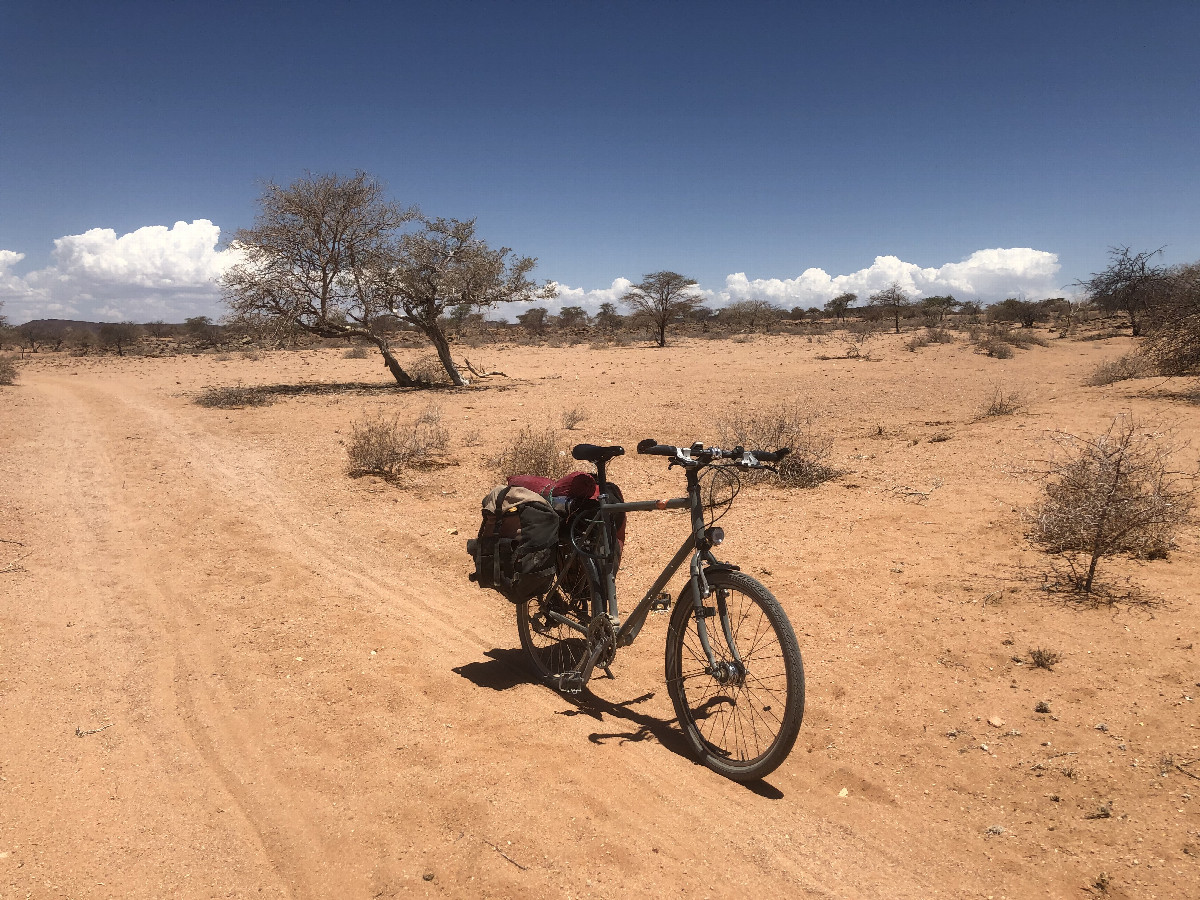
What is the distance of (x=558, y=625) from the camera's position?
373cm

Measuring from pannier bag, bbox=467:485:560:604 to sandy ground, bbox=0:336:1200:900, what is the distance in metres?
0.71

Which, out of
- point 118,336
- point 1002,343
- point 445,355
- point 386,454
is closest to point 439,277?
point 445,355

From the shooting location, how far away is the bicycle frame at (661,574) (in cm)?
288

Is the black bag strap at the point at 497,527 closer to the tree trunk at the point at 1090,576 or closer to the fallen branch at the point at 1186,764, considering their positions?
the fallen branch at the point at 1186,764

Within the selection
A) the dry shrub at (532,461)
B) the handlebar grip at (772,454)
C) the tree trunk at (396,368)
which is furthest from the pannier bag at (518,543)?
the tree trunk at (396,368)

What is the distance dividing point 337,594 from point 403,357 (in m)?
32.0

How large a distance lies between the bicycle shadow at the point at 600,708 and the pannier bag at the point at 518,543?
0.69 m

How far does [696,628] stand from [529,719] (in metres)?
1.06

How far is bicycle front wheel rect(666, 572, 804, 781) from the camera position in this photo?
265 cm

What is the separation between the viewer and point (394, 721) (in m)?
3.42

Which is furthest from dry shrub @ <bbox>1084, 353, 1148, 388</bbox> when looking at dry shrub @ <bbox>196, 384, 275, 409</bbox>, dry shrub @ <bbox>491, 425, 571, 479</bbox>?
dry shrub @ <bbox>196, 384, 275, 409</bbox>

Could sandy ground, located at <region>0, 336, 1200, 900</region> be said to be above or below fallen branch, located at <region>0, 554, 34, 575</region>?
below

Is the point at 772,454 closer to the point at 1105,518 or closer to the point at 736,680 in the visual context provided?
the point at 736,680

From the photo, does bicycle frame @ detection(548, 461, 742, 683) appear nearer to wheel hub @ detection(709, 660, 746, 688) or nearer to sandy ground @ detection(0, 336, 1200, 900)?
wheel hub @ detection(709, 660, 746, 688)
